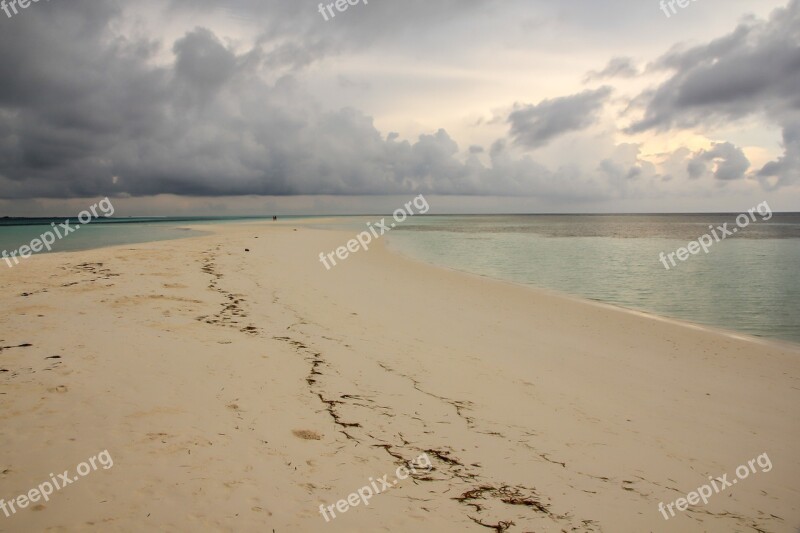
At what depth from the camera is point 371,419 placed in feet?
20.3

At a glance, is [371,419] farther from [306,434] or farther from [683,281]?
[683,281]

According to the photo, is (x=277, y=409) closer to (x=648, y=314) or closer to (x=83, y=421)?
(x=83, y=421)

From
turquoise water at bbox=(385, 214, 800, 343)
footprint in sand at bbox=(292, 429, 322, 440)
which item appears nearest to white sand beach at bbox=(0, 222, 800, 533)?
footprint in sand at bbox=(292, 429, 322, 440)

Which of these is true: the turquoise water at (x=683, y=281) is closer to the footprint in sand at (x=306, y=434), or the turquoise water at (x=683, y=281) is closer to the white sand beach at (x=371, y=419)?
the white sand beach at (x=371, y=419)

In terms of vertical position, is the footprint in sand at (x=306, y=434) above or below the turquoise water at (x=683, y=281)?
above

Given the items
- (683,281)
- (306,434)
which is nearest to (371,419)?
(306,434)

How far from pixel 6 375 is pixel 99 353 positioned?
134 cm

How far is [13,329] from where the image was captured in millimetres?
9062

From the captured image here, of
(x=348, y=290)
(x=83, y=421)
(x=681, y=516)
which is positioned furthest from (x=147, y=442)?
(x=348, y=290)

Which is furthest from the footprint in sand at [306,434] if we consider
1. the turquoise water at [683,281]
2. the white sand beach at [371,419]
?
the turquoise water at [683,281]

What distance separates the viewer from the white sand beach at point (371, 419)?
14.3 ft

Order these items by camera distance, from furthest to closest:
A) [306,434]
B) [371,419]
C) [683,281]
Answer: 1. [683,281]
2. [371,419]
3. [306,434]

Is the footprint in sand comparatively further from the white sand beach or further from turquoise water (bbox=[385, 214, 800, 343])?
turquoise water (bbox=[385, 214, 800, 343])

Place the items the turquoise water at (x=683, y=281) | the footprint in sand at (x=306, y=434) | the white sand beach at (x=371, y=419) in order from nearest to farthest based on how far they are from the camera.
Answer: the white sand beach at (x=371, y=419) → the footprint in sand at (x=306, y=434) → the turquoise water at (x=683, y=281)
